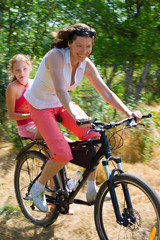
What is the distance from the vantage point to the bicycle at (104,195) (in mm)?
2883

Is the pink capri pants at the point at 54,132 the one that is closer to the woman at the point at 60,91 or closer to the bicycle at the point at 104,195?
the woman at the point at 60,91

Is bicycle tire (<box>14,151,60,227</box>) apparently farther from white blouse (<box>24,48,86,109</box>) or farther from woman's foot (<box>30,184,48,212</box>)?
white blouse (<box>24,48,86,109</box>)

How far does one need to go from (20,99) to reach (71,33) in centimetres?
114

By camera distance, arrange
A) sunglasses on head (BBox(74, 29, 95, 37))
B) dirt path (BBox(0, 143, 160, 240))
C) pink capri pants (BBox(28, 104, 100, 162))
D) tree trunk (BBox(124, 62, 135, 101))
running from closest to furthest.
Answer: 1. sunglasses on head (BBox(74, 29, 95, 37))
2. pink capri pants (BBox(28, 104, 100, 162))
3. dirt path (BBox(0, 143, 160, 240))
4. tree trunk (BBox(124, 62, 135, 101))

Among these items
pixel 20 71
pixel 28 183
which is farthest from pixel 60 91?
pixel 28 183

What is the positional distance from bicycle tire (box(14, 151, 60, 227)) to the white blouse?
67cm

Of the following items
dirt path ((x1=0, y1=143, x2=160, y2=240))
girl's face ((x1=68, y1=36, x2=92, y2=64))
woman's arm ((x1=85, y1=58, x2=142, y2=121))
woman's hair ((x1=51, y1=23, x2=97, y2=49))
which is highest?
woman's hair ((x1=51, y1=23, x2=97, y2=49))

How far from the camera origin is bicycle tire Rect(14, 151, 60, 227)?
147 inches

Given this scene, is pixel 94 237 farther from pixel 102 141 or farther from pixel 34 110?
pixel 34 110

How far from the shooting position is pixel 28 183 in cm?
410

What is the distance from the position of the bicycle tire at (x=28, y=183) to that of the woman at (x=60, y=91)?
29 cm

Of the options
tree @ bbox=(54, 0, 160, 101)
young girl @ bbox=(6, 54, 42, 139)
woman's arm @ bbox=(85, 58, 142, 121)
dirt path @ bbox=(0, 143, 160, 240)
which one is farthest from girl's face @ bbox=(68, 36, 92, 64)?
tree @ bbox=(54, 0, 160, 101)

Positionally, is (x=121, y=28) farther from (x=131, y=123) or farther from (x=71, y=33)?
(x=131, y=123)

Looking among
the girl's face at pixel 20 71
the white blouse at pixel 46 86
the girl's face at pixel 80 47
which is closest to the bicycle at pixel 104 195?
the white blouse at pixel 46 86
